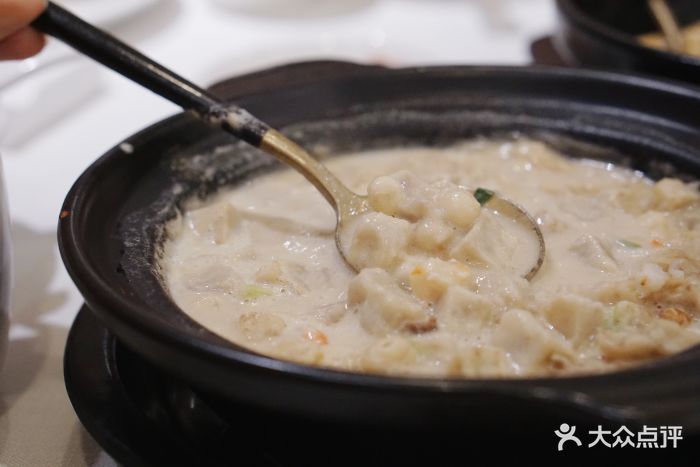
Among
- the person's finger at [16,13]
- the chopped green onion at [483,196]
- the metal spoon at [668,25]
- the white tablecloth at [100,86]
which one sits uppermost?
the metal spoon at [668,25]

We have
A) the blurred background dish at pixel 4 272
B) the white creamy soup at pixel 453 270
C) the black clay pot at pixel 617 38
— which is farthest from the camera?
the black clay pot at pixel 617 38

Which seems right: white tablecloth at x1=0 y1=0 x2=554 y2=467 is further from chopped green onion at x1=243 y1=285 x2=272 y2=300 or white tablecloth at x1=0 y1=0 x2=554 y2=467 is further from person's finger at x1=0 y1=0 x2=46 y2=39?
person's finger at x1=0 y1=0 x2=46 y2=39

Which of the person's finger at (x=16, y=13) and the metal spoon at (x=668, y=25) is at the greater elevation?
the metal spoon at (x=668, y=25)

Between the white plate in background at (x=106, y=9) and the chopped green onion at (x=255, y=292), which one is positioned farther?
the white plate in background at (x=106, y=9)

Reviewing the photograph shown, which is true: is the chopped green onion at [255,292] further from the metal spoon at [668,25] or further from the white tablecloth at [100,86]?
the metal spoon at [668,25]

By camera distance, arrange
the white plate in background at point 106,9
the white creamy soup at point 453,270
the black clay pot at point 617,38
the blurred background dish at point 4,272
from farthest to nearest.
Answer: the white plate in background at point 106,9 → the black clay pot at point 617,38 → the blurred background dish at point 4,272 → the white creamy soup at point 453,270

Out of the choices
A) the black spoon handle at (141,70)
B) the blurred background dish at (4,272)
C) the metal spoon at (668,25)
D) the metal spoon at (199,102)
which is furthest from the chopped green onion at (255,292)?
the metal spoon at (668,25)

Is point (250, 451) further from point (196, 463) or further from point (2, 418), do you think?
point (2, 418)

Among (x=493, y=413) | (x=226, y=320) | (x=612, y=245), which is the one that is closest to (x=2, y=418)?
(x=226, y=320)
